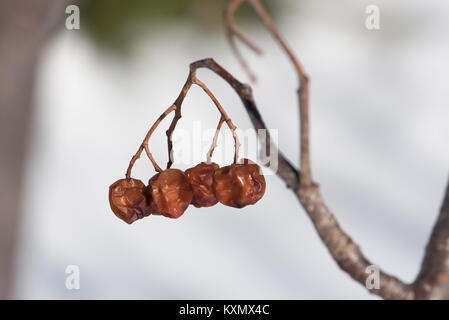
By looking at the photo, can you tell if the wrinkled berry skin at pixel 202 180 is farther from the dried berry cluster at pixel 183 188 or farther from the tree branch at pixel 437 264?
the tree branch at pixel 437 264

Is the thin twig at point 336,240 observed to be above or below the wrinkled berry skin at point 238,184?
below

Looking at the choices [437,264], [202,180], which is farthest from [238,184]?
[437,264]

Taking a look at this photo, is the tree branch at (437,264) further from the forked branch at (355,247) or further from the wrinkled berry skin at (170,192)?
the wrinkled berry skin at (170,192)

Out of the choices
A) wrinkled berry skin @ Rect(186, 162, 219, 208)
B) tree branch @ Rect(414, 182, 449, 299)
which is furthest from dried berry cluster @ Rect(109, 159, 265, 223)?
tree branch @ Rect(414, 182, 449, 299)

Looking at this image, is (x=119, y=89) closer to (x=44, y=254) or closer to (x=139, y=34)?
(x=139, y=34)

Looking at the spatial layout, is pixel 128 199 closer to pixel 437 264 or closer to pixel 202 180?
pixel 202 180

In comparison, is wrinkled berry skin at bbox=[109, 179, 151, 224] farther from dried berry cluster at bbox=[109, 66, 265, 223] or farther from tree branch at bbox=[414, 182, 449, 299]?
tree branch at bbox=[414, 182, 449, 299]

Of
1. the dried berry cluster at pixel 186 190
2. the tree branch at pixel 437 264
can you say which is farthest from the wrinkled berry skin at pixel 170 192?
the tree branch at pixel 437 264
